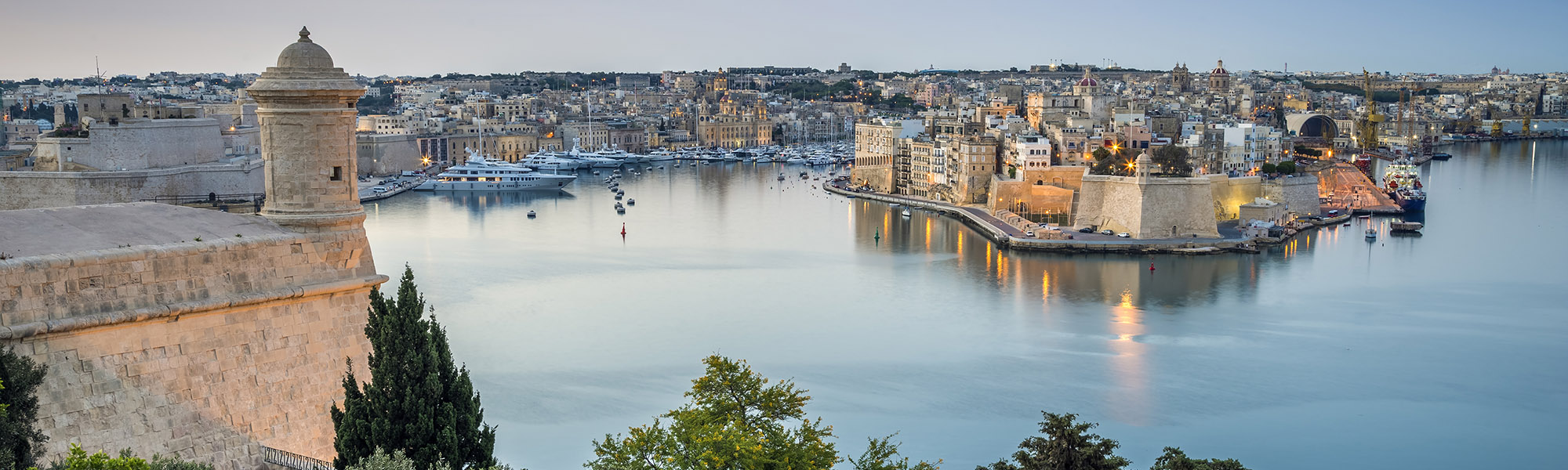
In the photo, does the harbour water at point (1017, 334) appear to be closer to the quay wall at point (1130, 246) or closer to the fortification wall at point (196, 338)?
the quay wall at point (1130, 246)

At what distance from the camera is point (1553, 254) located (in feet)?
51.4

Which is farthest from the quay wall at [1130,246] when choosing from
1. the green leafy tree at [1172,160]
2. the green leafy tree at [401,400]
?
the green leafy tree at [401,400]

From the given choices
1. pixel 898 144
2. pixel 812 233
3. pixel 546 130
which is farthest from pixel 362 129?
pixel 812 233

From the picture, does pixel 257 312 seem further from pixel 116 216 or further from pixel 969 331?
pixel 969 331

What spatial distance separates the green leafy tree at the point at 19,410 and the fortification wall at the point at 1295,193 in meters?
18.3

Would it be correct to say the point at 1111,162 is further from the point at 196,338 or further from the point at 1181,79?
the point at 1181,79

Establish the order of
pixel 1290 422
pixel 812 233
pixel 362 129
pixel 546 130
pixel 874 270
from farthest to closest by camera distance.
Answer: pixel 546 130, pixel 362 129, pixel 812 233, pixel 874 270, pixel 1290 422

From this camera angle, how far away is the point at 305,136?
3482 millimetres

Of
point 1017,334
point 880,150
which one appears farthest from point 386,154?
point 1017,334

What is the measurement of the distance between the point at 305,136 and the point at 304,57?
22cm

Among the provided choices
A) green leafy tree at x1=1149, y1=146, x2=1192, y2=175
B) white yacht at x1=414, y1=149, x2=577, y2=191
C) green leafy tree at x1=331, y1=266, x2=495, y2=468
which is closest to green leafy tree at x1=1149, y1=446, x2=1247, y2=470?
green leafy tree at x1=331, y1=266, x2=495, y2=468

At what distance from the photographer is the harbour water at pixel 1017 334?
7.87 m

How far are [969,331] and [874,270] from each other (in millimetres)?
3691

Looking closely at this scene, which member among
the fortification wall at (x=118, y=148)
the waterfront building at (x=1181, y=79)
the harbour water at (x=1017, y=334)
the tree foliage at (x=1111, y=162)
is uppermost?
the waterfront building at (x=1181, y=79)
